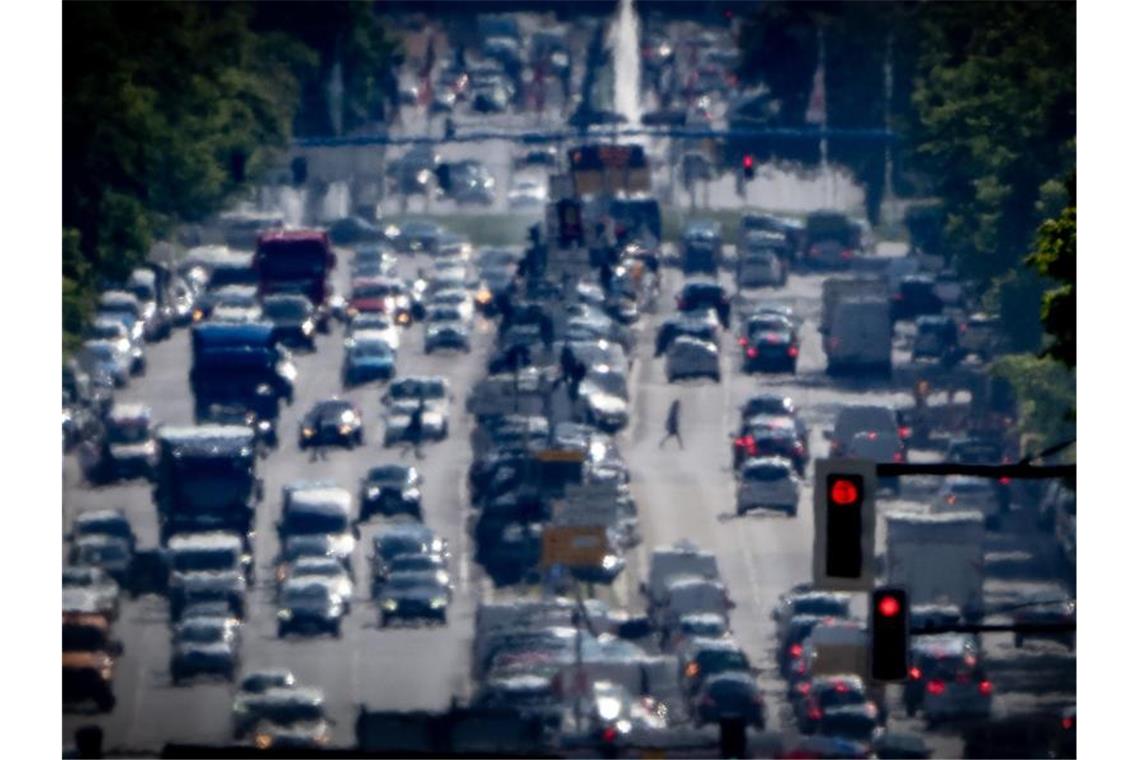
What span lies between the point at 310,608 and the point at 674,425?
17.6 metres

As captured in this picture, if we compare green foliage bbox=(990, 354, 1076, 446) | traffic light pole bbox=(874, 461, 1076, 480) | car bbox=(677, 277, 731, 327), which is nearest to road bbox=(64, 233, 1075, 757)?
car bbox=(677, 277, 731, 327)

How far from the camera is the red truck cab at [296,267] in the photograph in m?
127

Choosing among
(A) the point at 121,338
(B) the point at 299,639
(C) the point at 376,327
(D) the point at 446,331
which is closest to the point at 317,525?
(B) the point at 299,639

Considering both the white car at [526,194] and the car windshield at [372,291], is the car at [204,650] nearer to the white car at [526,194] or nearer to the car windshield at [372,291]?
the car windshield at [372,291]

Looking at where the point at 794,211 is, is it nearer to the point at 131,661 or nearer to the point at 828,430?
the point at 828,430

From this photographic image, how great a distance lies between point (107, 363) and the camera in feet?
391

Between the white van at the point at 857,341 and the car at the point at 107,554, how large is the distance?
26.3 meters

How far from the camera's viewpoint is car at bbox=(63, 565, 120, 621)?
349ft

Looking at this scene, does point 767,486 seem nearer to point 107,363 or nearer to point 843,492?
point 107,363

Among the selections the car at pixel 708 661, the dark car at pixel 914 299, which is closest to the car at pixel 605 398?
the dark car at pixel 914 299

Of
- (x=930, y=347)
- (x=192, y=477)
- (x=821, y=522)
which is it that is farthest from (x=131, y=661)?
(x=821, y=522)

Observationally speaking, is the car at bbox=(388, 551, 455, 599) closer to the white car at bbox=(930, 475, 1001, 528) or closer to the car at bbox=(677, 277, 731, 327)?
the white car at bbox=(930, 475, 1001, 528)

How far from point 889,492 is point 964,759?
74.2 feet

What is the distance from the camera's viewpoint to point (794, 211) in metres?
135
